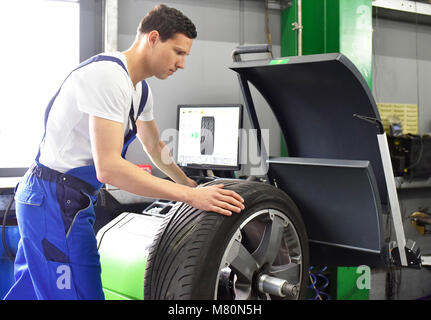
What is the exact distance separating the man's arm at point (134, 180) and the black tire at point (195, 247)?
1.4 inches

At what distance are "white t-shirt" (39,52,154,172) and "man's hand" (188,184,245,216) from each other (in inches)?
13.4

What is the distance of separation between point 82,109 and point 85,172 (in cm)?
25

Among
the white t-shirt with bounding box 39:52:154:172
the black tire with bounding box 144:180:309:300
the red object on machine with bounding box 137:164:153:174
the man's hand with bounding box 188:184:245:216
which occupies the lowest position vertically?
the black tire with bounding box 144:180:309:300

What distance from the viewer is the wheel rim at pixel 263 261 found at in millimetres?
1411

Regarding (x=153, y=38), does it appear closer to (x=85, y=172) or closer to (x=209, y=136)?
(x=85, y=172)

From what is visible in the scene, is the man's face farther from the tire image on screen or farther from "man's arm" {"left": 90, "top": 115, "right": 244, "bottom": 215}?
the tire image on screen

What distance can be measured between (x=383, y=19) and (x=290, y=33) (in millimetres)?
1302

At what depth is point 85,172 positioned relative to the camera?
1.54 metres

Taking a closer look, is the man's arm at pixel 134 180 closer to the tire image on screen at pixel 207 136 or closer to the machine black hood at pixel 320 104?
the machine black hood at pixel 320 104

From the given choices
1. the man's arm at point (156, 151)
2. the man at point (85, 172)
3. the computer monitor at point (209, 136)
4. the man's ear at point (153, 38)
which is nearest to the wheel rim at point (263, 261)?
the man at point (85, 172)

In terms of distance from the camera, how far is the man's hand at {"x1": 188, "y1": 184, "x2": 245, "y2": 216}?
1.33 meters

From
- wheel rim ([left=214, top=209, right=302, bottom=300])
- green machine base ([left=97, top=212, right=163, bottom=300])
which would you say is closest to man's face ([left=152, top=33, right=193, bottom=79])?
wheel rim ([left=214, top=209, right=302, bottom=300])

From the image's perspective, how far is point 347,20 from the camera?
355 centimetres

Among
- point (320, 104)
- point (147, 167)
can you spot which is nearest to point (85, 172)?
point (320, 104)
